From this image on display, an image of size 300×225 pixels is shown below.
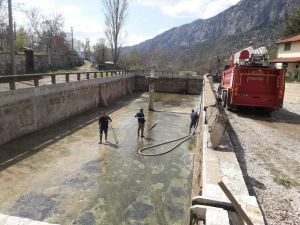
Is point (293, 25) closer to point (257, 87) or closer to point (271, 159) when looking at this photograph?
point (257, 87)

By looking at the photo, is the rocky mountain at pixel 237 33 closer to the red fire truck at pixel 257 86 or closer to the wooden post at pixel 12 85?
the wooden post at pixel 12 85

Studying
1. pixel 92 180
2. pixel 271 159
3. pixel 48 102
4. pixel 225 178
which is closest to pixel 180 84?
pixel 48 102

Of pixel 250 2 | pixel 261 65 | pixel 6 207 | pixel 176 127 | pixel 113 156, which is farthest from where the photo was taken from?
pixel 250 2

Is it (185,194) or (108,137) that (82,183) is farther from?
(108,137)

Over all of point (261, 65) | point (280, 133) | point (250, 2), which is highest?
point (250, 2)

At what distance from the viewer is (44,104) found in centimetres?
1791

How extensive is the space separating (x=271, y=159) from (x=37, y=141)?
37.9 ft

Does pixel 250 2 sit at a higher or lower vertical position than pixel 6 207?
higher

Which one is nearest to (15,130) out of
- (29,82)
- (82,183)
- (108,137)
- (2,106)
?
(2,106)

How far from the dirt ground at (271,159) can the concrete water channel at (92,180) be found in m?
2.34

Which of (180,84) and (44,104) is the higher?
(180,84)

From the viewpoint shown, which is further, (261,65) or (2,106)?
(261,65)

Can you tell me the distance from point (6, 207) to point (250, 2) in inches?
7556

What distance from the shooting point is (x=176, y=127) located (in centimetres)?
2005
